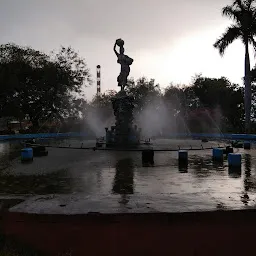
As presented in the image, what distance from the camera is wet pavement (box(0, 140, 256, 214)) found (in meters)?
6.17

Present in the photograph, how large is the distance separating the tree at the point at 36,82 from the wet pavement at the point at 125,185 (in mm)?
31508

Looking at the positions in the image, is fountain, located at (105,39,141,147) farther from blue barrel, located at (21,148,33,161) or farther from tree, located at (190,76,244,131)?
tree, located at (190,76,244,131)

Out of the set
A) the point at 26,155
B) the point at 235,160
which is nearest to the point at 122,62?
the point at 26,155

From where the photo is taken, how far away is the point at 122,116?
23.4 m

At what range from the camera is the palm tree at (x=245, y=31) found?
31.1 metres

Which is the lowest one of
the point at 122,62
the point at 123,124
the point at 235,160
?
the point at 235,160

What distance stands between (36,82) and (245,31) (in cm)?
2682

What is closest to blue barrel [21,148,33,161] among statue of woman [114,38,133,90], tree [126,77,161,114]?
statue of woman [114,38,133,90]

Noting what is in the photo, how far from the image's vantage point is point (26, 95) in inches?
1857

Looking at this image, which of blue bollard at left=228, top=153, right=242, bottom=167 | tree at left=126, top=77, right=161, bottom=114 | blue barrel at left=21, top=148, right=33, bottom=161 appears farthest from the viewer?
tree at left=126, top=77, right=161, bottom=114

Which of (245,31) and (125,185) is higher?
(245,31)

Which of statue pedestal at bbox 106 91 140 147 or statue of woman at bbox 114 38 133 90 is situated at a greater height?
statue of woman at bbox 114 38 133 90

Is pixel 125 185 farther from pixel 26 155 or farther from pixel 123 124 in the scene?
pixel 123 124

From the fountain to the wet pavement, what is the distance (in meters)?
7.23
